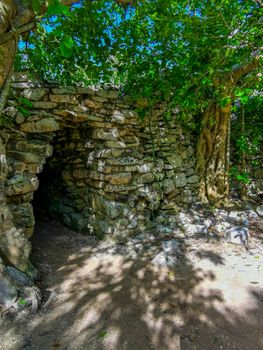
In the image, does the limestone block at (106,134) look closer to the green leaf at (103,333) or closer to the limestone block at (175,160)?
the limestone block at (175,160)

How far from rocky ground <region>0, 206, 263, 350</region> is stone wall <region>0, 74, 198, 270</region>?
0.43 m

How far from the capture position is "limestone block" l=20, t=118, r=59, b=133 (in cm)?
268

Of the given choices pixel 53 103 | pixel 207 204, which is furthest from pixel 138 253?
pixel 53 103

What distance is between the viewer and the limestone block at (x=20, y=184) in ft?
7.88

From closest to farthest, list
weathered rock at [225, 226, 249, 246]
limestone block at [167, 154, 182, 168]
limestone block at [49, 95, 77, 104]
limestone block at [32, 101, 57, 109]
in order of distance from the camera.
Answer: limestone block at [32, 101, 57, 109] → limestone block at [49, 95, 77, 104] → weathered rock at [225, 226, 249, 246] → limestone block at [167, 154, 182, 168]

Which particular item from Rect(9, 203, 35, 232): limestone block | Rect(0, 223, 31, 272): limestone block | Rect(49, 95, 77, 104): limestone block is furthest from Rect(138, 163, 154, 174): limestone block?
Rect(0, 223, 31, 272): limestone block

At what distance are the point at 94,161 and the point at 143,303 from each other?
211cm

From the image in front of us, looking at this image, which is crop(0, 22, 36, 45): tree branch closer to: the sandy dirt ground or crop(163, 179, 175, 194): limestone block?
the sandy dirt ground

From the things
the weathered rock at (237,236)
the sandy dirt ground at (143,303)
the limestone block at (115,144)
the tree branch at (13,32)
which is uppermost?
the tree branch at (13,32)

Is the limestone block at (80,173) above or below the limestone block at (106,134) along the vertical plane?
below

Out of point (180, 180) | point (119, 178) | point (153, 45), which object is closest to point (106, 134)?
point (119, 178)

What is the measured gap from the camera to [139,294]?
6.84 ft

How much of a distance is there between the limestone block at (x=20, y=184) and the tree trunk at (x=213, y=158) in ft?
10.5

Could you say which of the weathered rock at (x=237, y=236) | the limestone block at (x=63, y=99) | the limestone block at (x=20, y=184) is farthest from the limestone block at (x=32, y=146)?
the weathered rock at (x=237, y=236)
